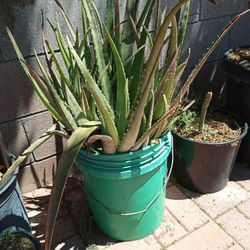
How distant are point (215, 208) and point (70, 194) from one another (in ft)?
2.83

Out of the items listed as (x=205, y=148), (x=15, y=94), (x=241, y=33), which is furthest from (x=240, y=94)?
(x=15, y=94)

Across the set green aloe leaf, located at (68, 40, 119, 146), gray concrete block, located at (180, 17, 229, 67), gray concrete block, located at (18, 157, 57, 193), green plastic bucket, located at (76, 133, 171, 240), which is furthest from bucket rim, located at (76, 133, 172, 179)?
gray concrete block, located at (180, 17, 229, 67)

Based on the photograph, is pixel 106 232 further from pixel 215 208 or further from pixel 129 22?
pixel 129 22

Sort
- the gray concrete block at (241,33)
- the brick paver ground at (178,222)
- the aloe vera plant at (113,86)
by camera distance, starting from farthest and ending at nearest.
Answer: the gray concrete block at (241,33) → the brick paver ground at (178,222) → the aloe vera plant at (113,86)

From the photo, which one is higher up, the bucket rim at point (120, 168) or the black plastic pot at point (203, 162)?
the bucket rim at point (120, 168)

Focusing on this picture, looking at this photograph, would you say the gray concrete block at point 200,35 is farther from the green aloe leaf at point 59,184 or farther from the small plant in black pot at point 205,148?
the green aloe leaf at point 59,184

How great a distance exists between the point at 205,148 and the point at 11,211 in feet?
3.39

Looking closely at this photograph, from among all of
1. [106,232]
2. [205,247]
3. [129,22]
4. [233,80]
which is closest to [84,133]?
[129,22]

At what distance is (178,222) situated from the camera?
190cm

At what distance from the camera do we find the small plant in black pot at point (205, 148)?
74.0 inches

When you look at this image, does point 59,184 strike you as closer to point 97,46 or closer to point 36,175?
point 97,46

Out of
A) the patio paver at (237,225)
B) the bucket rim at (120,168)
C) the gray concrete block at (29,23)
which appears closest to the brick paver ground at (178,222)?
the patio paver at (237,225)

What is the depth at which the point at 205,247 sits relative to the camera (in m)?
1.76

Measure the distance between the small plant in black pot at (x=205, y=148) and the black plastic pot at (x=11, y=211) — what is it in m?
0.91
